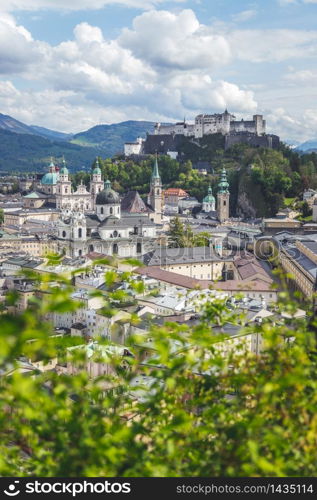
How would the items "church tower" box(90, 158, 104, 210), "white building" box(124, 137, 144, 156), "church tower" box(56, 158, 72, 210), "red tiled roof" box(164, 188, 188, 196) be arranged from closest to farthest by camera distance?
"church tower" box(90, 158, 104, 210) < "church tower" box(56, 158, 72, 210) < "red tiled roof" box(164, 188, 188, 196) < "white building" box(124, 137, 144, 156)

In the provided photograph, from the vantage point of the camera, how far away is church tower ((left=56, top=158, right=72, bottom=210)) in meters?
87.4

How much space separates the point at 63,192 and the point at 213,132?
99.7ft

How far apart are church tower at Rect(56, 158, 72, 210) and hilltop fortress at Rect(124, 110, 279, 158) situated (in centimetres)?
2164

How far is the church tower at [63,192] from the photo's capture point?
8739cm

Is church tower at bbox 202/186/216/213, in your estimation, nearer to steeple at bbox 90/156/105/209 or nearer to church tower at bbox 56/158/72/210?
steeple at bbox 90/156/105/209

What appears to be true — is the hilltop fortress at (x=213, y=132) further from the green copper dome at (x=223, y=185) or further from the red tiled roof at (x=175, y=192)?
the green copper dome at (x=223, y=185)

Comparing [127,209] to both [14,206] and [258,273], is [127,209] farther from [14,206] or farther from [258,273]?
[258,273]

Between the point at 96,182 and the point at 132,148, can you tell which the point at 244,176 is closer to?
the point at 96,182

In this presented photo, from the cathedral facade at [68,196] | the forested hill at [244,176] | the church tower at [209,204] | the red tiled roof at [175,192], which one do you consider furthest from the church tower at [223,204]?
the cathedral facade at [68,196]

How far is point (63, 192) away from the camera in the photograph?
291ft

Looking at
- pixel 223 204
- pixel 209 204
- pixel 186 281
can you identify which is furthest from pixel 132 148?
pixel 186 281

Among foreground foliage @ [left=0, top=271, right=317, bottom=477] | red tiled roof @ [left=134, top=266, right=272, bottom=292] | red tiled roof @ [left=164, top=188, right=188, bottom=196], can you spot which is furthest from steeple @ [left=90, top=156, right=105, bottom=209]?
foreground foliage @ [left=0, top=271, right=317, bottom=477]

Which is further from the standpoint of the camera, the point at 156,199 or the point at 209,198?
the point at 209,198

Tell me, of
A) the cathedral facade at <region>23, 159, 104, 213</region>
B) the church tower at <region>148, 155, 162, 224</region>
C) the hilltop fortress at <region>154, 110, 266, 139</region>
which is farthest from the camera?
the hilltop fortress at <region>154, 110, 266, 139</region>
